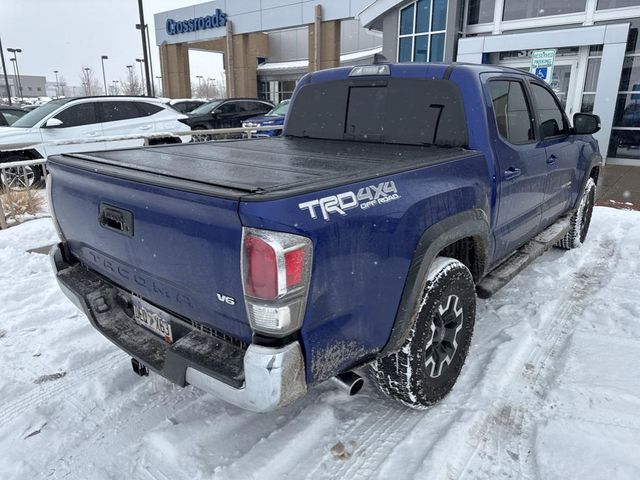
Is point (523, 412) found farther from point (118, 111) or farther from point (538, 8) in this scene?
point (538, 8)

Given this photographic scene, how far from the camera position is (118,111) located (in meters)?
10.8

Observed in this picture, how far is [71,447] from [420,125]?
292 centimetres

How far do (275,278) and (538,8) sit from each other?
14.0 meters

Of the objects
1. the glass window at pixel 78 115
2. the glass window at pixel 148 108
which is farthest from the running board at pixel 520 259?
the glass window at pixel 148 108

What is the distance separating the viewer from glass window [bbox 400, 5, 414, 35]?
15.5 meters

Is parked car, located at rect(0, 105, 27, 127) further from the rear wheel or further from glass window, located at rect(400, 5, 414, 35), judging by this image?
glass window, located at rect(400, 5, 414, 35)

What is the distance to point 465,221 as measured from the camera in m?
2.72

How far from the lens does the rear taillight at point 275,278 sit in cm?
175

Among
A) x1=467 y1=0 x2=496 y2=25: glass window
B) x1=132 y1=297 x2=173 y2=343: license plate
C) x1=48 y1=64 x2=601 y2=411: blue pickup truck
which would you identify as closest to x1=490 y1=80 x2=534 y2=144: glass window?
x1=48 y1=64 x2=601 y2=411: blue pickup truck

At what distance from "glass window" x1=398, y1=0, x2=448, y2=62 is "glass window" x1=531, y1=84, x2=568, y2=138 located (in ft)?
35.5

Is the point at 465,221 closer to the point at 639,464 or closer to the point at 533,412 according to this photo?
the point at 533,412

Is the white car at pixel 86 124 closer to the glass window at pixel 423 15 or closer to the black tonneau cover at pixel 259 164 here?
the black tonneau cover at pixel 259 164

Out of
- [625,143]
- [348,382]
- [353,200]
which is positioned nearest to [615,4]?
[625,143]

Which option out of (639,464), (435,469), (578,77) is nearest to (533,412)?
(639,464)
